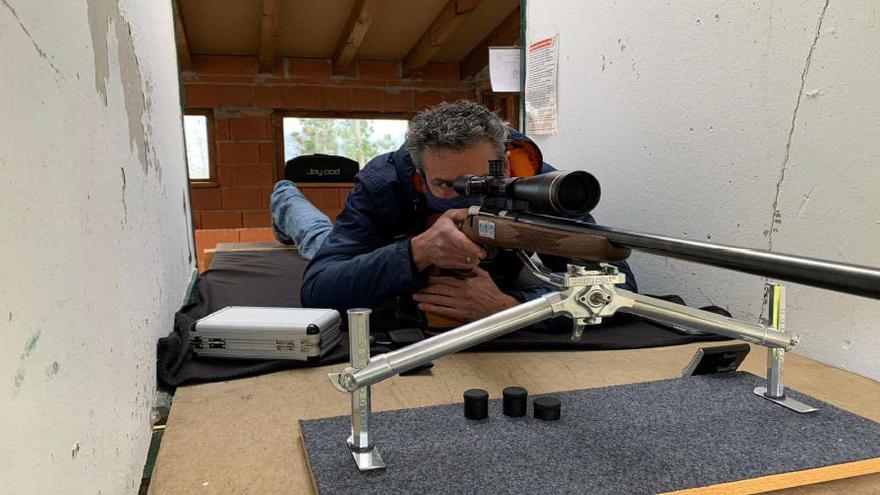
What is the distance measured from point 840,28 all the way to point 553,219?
553mm

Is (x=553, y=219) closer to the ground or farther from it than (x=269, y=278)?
farther from it

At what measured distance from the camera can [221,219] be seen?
4809 millimetres

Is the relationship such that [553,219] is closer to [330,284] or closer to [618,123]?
[330,284]

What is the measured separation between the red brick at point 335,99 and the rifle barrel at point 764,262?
15.3ft

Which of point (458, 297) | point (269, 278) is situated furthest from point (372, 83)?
point (458, 297)

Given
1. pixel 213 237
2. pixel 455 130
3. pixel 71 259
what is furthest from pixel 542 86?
pixel 213 237

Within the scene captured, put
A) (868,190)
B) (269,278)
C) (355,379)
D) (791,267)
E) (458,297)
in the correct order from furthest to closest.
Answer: (269,278), (458,297), (868,190), (355,379), (791,267)

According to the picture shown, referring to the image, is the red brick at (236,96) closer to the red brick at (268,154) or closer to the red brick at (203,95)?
the red brick at (203,95)

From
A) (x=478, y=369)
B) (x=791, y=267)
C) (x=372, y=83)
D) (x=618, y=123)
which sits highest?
(x=372, y=83)

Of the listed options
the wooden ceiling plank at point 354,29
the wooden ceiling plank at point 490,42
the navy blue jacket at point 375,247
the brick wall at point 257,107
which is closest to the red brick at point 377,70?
the brick wall at point 257,107

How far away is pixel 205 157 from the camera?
483 cm

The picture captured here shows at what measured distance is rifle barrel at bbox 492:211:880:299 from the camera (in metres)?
0.38

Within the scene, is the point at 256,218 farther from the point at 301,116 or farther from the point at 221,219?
the point at 301,116

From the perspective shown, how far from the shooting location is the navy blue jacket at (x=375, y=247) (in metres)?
1.05
